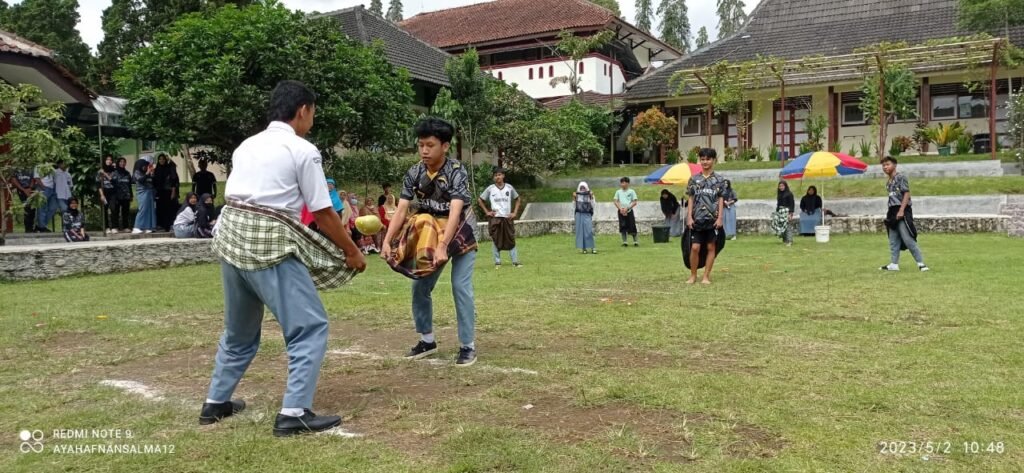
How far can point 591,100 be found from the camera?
34156mm

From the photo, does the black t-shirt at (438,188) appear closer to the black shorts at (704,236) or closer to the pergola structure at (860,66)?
the black shorts at (704,236)

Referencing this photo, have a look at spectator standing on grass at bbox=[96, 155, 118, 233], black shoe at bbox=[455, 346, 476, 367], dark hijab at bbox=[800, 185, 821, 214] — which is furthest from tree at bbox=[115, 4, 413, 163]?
black shoe at bbox=[455, 346, 476, 367]

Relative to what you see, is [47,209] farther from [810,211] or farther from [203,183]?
[810,211]

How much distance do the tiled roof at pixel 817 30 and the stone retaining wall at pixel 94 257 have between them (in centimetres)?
2185

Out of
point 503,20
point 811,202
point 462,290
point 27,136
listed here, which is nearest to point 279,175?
point 462,290

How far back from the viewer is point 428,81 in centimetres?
2630

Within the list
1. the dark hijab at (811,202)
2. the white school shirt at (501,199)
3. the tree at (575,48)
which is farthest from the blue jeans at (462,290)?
the tree at (575,48)

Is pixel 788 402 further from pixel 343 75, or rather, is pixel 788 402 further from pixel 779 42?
pixel 779 42

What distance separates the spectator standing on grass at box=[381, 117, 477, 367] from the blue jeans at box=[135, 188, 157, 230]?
1184 cm

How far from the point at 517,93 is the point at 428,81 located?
3.16 metres

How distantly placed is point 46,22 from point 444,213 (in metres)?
41.3

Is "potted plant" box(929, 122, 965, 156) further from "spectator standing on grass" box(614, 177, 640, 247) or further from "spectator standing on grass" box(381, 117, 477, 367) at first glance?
"spectator standing on grass" box(381, 117, 477, 367)

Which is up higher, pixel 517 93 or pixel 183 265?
pixel 517 93

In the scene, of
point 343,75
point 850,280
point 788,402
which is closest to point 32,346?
point 788,402
